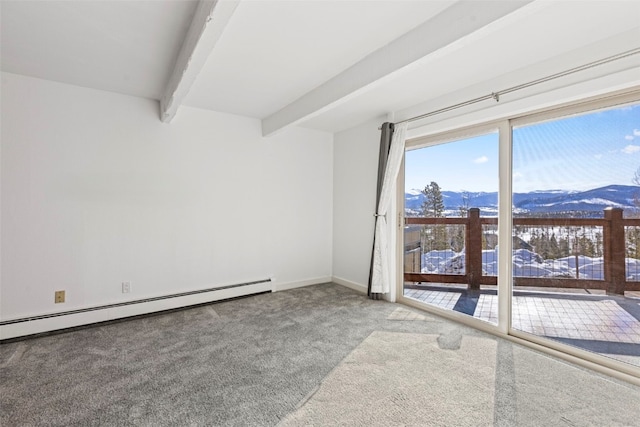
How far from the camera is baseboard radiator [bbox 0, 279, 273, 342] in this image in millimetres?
2742

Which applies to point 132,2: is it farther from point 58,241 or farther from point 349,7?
point 58,241

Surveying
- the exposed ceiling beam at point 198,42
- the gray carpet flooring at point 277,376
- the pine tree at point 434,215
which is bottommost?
the gray carpet flooring at point 277,376

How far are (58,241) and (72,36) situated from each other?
1.92 metres

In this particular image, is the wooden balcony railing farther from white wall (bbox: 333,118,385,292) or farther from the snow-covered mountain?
white wall (bbox: 333,118,385,292)

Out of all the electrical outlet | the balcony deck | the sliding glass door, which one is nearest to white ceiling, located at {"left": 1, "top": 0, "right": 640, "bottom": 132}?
the sliding glass door

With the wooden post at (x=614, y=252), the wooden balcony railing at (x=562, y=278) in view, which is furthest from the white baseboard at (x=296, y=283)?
the wooden post at (x=614, y=252)

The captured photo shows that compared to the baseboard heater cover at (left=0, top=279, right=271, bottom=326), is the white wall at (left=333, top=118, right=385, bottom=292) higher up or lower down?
higher up

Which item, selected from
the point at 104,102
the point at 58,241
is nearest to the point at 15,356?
the point at 58,241

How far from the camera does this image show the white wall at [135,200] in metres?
2.81

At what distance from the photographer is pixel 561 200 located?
2.56 m

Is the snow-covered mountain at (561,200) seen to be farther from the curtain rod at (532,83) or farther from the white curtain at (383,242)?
the curtain rod at (532,83)

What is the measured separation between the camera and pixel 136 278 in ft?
10.9

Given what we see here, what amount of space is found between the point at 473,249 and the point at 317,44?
2.55m

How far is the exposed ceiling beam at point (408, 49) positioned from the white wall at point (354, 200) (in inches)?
51.5
